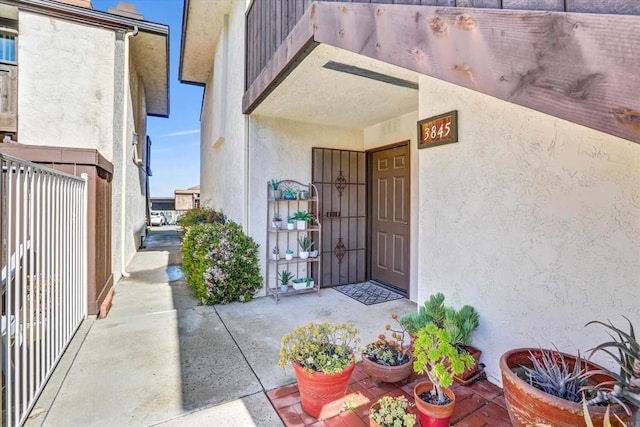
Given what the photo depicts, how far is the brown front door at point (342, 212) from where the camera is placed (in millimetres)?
5547

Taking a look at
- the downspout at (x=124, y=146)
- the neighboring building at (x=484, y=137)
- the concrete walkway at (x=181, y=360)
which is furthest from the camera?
the downspout at (x=124, y=146)

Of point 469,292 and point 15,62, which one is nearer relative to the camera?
point 469,292

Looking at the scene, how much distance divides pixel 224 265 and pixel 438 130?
3.32 m

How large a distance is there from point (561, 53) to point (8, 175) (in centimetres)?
269

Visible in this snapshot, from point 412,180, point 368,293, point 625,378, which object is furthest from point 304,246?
point 625,378

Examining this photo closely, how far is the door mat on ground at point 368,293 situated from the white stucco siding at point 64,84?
4879 millimetres

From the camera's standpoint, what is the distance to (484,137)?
94.7 inches

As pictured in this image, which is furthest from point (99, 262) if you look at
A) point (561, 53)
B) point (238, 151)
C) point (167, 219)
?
point (167, 219)

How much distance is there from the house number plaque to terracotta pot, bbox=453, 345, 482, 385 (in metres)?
1.65

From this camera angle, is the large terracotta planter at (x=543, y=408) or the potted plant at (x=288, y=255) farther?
the potted plant at (x=288, y=255)

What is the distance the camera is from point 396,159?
5258mm

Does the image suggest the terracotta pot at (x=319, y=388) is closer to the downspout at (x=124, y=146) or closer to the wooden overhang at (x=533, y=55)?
the wooden overhang at (x=533, y=55)

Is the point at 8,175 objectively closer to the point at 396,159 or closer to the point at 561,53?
the point at 561,53

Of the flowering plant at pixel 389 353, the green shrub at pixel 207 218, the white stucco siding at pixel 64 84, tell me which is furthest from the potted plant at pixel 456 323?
the white stucco siding at pixel 64 84
